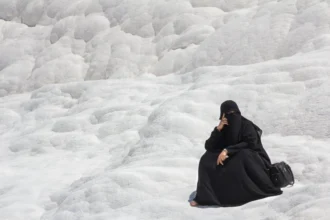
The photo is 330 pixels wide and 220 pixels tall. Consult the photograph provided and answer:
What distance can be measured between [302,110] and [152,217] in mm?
3309

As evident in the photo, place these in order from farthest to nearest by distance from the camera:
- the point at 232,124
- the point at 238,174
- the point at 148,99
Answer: the point at 148,99
the point at 232,124
the point at 238,174

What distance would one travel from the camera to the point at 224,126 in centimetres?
485

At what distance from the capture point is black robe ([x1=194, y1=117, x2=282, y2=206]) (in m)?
4.62

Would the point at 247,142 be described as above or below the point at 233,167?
above

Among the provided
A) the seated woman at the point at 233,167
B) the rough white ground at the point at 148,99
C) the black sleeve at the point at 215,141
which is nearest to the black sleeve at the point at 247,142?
the seated woman at the point at 233,167

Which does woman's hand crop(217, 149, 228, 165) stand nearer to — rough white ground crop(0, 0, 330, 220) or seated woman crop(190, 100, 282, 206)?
seated woman crop(190, 100, 282, 206)

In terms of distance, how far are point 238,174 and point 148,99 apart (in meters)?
6.23

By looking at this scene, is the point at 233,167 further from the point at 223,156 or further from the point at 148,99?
the point at 148,99

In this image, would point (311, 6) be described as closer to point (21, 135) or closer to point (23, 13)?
point (21, 135)

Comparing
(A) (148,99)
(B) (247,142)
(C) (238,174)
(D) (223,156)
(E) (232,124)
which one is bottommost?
(A) (148,99)

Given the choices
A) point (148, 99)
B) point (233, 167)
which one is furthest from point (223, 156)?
point (148, 99)

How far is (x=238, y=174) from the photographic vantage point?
4633 millimetres

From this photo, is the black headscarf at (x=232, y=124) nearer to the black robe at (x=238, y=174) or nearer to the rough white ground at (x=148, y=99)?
the black robe at (x=238, y=174)

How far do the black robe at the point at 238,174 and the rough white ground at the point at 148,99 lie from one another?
0.14m
